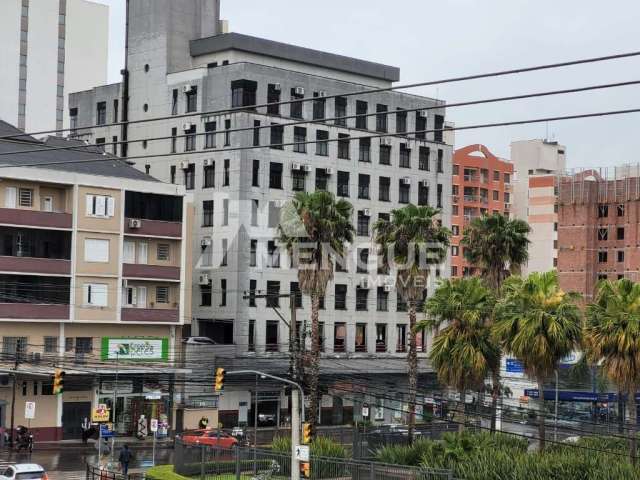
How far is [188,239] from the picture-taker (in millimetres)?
76938

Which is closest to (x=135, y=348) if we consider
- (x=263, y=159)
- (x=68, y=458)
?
(x=68, y=458)

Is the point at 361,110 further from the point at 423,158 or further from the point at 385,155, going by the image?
the point at 423,158

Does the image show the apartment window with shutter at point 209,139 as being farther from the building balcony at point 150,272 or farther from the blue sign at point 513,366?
the blue sign at point 513,366

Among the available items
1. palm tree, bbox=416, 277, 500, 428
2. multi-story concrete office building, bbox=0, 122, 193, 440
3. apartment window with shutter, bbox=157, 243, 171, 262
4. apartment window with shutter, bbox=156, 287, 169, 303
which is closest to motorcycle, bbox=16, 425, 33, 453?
multi-story concrete office building, bbox=0, 122, 193, 440

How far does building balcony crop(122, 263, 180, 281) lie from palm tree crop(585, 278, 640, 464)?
113 ft

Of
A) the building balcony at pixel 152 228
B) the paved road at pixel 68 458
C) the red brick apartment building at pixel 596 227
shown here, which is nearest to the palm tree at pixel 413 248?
the paved road at pixel 68 458

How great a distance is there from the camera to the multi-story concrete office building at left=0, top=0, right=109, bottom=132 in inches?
5925

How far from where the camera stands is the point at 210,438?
66.0m

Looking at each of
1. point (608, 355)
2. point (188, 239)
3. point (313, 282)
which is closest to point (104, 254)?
point (188, 239)

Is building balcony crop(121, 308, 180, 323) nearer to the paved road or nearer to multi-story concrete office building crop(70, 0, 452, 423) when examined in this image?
multi-story concrete office building crop(70, 0, 452, 423)

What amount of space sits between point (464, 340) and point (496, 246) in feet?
66.2

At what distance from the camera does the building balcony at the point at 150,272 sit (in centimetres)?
7375

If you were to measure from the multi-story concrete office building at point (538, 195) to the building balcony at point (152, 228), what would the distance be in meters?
66.2

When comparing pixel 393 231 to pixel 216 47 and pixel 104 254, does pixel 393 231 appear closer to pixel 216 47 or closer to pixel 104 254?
pixel 104 254
